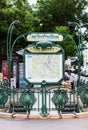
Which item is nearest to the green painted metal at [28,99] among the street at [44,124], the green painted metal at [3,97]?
the street at [44,124]

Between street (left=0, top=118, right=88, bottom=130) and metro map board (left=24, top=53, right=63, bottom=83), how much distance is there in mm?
2018

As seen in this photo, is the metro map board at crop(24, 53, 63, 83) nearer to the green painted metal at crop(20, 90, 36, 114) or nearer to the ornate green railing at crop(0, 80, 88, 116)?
the ornate green railing at crop(0, 80, 88, 116)

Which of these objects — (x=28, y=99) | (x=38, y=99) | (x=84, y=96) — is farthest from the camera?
(x=84, y=96)

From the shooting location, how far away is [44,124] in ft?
35.6

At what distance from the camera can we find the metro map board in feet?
41.8

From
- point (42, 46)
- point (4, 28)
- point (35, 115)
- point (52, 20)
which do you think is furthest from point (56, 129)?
point (52, 20)

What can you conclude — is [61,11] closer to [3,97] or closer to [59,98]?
[3,97]

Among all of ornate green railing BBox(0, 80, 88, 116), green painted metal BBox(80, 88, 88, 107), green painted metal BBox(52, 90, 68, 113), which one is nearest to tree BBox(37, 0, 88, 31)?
ornate green railing BBox(0, 80, 88, 116)

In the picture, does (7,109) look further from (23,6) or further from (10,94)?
(23,6)

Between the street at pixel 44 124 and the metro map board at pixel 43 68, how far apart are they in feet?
6.62

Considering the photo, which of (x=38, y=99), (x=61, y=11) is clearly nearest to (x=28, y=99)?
(x=38, y=99)

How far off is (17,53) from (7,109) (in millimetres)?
13229

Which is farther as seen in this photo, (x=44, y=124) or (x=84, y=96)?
(x=84, y=96)

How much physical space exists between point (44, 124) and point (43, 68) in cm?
250
